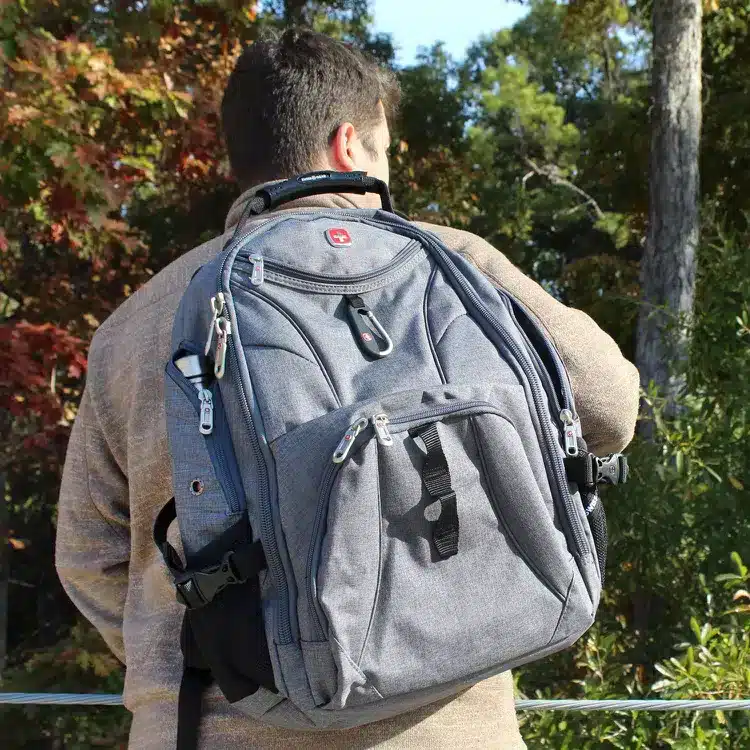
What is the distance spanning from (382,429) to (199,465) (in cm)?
21

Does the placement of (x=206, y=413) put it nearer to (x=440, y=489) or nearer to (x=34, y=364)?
(x=440, y=489)

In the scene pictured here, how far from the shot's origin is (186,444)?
1.11 meters

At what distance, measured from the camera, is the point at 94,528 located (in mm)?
1417

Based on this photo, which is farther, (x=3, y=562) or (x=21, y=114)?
(x=3, y=562)

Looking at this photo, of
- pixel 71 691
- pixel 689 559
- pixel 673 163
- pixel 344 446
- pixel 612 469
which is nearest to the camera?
pixel 344 446

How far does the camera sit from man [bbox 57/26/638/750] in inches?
46.6

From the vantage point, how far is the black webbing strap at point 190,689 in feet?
3.76

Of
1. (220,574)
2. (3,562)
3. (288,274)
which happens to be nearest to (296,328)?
(288,274)

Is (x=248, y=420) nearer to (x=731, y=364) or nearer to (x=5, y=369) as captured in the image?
(x=731, y=364)

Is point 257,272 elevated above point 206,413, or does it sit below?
above

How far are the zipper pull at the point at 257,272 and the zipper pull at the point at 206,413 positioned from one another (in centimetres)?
14

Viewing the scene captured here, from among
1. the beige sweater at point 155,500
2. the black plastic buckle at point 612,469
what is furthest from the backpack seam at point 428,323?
the black plastic buckle at point 612,469

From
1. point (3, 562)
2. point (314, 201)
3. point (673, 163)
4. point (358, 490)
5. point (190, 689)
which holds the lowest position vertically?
point (3, 562)

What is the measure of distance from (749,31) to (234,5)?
5408 mm
